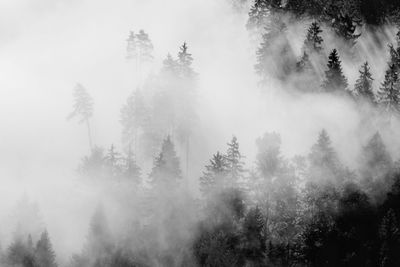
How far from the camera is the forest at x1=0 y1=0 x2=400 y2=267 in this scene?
62.3 metres

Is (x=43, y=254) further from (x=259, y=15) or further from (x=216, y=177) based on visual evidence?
(x=259, y=15)

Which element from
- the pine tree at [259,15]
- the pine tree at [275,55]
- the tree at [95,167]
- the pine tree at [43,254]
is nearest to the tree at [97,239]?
the pine tree at [43,254]

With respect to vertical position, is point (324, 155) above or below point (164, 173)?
below

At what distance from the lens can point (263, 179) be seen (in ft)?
208

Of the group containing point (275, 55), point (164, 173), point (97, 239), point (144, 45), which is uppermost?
point (144, 45)

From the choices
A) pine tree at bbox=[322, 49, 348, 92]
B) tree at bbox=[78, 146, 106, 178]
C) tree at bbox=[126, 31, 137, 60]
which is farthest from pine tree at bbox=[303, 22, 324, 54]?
tree at bbox=[78, 146, 106, 178]

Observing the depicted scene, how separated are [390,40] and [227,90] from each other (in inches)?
1165

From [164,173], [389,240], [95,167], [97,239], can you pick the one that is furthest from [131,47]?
[389,240]

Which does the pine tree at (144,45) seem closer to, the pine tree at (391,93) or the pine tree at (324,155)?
the pine tree at (324,155)

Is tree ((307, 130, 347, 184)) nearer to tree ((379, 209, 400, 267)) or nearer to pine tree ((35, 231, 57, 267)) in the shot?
tree ((379, 209, 400, 267))

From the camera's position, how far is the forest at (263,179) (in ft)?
204

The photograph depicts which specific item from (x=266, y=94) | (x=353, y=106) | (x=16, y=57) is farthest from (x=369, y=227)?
(x=16, y=57)

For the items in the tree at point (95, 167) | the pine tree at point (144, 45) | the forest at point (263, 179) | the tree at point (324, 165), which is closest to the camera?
the tree at point (324, 165)

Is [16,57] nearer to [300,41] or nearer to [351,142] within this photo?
[300,41]
